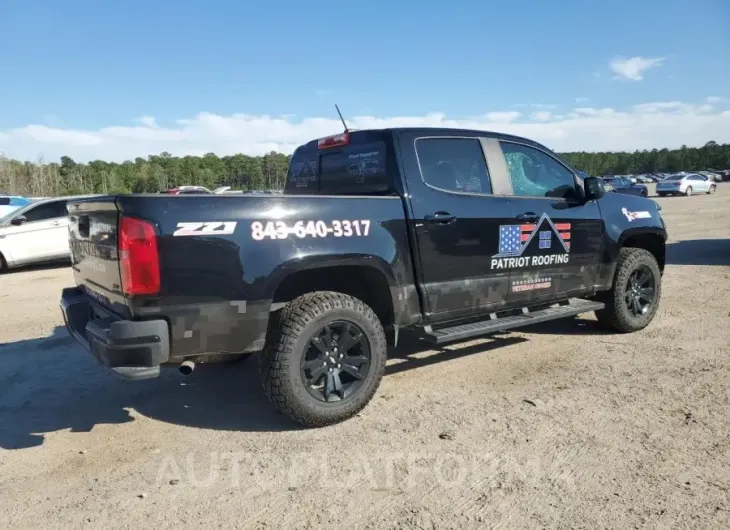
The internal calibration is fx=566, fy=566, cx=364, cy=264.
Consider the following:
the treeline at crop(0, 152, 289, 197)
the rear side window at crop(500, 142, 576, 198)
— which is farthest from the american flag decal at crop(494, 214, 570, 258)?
the treeline at crop(0, 152, 289, 197)

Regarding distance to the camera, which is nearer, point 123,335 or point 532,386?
point 123,335

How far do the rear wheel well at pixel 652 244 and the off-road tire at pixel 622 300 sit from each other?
18cm

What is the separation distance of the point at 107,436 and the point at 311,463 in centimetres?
148

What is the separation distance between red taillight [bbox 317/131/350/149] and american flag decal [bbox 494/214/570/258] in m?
1.45

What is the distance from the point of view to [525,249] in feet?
15.6

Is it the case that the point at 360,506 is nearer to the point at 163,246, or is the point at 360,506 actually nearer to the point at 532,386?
the point at 163,246

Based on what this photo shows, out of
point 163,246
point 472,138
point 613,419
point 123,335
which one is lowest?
point 613,419

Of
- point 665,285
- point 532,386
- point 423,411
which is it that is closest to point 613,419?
point 532,386

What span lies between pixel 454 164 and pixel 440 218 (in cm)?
58

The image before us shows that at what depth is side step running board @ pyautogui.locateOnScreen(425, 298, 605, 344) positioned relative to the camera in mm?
4246

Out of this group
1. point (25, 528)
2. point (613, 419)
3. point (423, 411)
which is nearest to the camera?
point (25, 528)

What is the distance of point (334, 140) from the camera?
4836 mm

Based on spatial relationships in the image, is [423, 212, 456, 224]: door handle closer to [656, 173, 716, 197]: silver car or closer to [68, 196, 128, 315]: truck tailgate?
[68, 196, 128, 315]: truck tailgate

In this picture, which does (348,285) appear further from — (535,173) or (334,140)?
(535,173)
